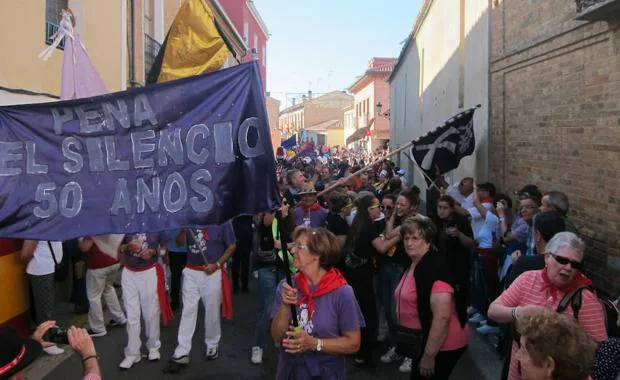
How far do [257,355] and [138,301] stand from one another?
1334 mm

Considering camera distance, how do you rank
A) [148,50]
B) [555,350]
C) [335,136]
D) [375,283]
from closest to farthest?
[555,350]
[375,283]
[148,50]
[335,136]

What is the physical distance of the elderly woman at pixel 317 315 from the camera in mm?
3330

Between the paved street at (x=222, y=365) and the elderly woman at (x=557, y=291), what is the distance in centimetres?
239

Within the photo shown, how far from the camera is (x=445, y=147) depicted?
8.84 m

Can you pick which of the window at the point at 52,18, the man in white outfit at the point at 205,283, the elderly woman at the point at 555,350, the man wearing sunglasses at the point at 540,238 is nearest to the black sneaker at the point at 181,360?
the man in white outfit at the point at 205,283

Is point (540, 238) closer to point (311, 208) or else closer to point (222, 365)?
point (311, 208)

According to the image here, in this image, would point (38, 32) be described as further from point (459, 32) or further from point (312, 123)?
point (312, 123)

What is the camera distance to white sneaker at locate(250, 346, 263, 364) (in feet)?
19.6

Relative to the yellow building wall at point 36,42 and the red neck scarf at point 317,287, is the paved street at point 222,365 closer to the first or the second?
the red neck scarf at point 317,287

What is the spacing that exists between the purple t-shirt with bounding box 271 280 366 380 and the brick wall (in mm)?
3362

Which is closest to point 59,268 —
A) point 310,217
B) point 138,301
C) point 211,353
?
point 138,301

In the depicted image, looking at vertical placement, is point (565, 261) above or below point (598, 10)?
below

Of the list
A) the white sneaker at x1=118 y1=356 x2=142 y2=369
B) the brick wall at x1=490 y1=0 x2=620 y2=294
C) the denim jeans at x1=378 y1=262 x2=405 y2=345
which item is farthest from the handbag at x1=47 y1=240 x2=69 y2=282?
the brick wall at x1=490 y1=0 x2=620 y2=294

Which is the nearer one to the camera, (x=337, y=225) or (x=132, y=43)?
(x=337, y=225)
